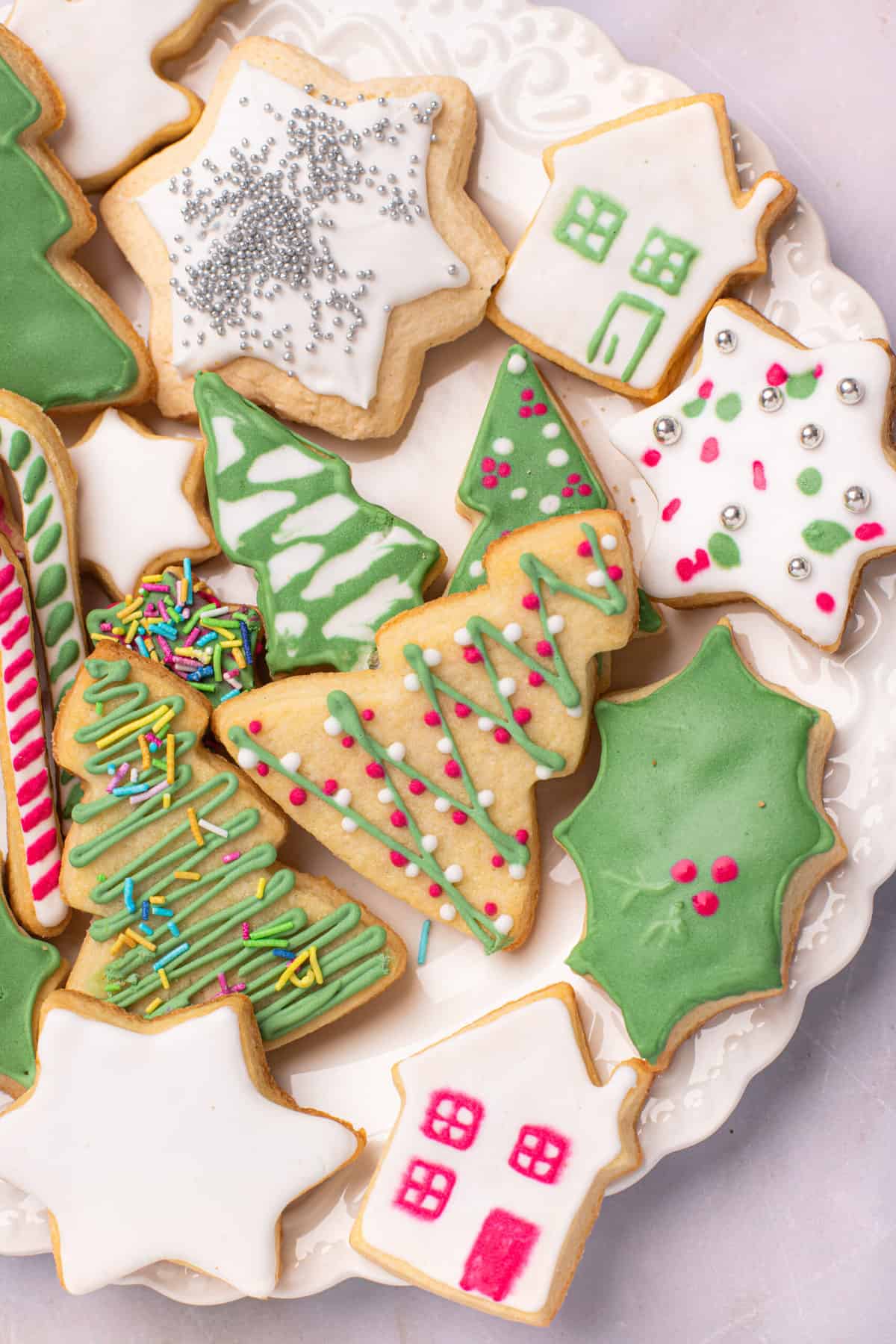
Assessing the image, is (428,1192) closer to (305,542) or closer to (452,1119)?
(452,1119)

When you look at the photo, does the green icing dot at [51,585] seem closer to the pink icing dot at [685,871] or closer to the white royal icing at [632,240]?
the white royal icing at [632,240]

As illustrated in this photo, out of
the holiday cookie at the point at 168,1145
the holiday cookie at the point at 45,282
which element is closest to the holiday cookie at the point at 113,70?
the holiday cookie at the point at 45,282

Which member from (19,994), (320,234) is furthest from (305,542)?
(19,994)

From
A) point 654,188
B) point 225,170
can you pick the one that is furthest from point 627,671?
point 225,170

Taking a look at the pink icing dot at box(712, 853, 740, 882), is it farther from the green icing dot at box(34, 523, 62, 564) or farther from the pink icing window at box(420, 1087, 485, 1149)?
the green icing dot at box(34, 523, 62, 564)

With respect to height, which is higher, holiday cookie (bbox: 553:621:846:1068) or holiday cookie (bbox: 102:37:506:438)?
holiday cookie (bbox: 102:37:506:438)

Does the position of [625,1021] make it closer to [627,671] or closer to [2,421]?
[627,671]

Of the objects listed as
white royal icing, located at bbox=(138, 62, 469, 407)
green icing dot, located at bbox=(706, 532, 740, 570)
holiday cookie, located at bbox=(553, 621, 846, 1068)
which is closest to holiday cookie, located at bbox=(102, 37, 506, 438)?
white royal icing, located at bbox=(138, 62, 469, 407)
